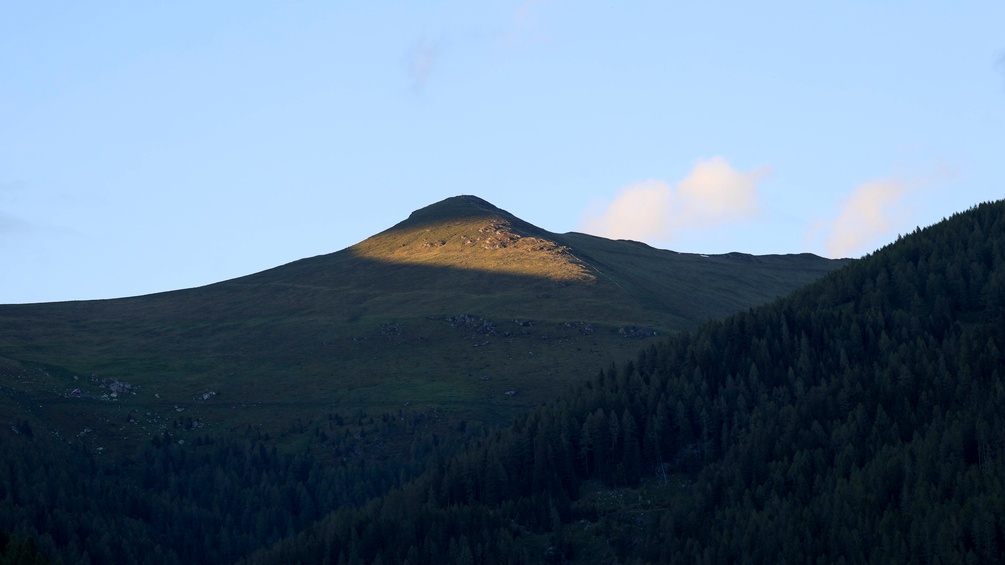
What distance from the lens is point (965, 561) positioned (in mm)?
164000

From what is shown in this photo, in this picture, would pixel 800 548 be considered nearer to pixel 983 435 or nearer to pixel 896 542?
pixel 896 542

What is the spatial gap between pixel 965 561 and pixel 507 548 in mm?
70119

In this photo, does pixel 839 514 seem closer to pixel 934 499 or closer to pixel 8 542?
pixel 934 499

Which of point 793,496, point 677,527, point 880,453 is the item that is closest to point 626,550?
point 677,527

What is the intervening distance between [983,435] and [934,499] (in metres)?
15.8

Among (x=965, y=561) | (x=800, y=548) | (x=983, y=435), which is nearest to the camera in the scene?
(x=965, y=561)

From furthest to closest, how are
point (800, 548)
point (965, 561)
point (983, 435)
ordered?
point (983, 435) → point (800, 548) → point (965, 561)

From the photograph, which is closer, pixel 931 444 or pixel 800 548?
pixel 800 548

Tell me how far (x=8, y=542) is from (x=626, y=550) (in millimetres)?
92608

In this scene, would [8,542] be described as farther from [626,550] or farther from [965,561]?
[965,561]

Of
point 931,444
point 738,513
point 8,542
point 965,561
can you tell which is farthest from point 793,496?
point 8,542

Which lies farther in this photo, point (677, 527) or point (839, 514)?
point (677, 527)

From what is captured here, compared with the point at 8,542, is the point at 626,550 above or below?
below

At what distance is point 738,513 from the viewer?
196625mm
